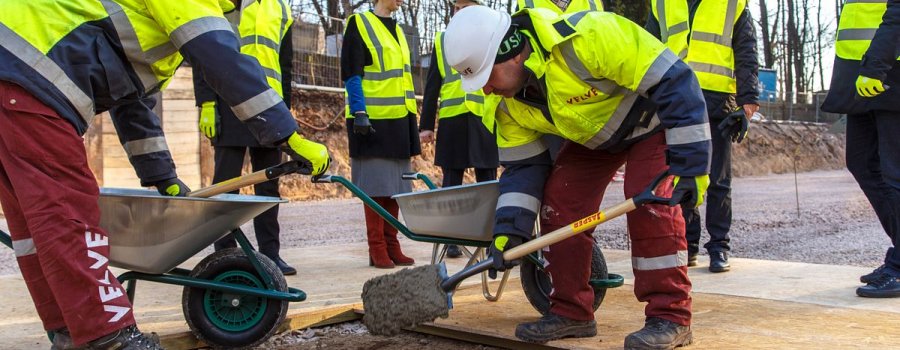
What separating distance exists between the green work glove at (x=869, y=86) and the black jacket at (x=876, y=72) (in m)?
0.02

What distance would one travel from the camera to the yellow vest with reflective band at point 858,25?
3783 millimetres

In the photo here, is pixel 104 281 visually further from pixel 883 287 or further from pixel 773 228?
pixel 773 228

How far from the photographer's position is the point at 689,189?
2525 mm

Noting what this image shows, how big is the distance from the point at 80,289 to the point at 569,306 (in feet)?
5.49

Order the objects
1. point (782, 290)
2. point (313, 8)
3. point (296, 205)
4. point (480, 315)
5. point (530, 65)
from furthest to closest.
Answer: point (313, 8) → point (296, 205) → point (782, 290) → point (480, 315) → point (530, 65)

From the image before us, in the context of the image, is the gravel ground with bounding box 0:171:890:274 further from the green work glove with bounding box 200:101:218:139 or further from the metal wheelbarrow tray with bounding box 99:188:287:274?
the metal wheelbarrow tray with bounding box 99:188:287:274

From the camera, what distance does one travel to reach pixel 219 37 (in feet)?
8.55

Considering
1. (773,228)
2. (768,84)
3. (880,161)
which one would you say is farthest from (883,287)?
(768,84)

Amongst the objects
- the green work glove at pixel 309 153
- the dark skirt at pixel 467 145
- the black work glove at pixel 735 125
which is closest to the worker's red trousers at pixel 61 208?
the green work glove at pixel 309 153

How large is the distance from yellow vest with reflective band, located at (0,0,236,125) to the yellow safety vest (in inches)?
105

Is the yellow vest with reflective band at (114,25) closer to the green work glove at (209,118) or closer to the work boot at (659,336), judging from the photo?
the green work glove at (209,118)

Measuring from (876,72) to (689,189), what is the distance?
1532mm

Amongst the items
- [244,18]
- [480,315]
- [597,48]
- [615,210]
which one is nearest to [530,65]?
[597,48]

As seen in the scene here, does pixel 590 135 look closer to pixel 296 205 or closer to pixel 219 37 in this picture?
pixel 219 37
